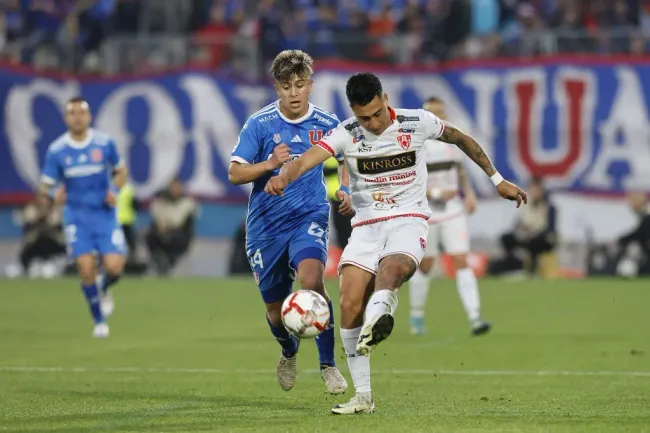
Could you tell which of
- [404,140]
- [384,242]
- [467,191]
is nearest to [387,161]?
[404,140]

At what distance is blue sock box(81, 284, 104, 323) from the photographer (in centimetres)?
1661

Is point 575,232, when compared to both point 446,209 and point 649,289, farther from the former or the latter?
point 446,209

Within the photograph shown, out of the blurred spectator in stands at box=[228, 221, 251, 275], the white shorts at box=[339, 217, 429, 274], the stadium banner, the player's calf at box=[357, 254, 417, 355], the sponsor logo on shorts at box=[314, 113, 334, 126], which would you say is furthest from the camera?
the blurred spectator in stands at box=[228, 221, 251, 275]

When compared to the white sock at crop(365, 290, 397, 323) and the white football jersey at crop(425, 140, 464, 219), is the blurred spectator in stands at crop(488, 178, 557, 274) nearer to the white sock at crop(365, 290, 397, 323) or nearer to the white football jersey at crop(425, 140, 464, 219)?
the white football jersey at crop(425, 140, 464, 219)

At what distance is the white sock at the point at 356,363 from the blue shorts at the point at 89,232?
7531 mm

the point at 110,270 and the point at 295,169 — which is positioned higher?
the point at 295,169

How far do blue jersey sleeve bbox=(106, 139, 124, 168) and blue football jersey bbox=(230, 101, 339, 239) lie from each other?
603cm

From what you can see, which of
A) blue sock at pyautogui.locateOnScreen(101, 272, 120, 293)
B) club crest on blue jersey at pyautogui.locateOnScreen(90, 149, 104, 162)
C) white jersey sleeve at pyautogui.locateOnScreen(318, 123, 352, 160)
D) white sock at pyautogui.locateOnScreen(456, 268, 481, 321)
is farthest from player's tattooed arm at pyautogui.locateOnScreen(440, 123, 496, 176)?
blue sock at pyautogui.locateOnScreen(101, 272, 120, 293)

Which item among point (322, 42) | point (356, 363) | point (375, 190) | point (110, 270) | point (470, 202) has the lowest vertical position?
point (110, 270)

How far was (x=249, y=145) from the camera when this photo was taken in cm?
1055

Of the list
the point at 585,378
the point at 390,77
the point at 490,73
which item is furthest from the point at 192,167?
the point at 585,378

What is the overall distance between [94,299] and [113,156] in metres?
1.73

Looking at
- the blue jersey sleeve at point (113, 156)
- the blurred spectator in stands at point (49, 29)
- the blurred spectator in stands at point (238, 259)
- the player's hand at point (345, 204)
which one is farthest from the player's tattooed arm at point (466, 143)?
the blurred spectator in stands at point (49, 29)

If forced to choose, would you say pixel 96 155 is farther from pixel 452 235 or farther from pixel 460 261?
pixel 460 261
